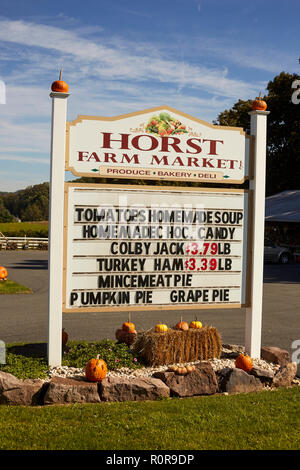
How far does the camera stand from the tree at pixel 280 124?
157 feet

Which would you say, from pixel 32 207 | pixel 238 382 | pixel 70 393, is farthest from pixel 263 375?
pixel 32 207

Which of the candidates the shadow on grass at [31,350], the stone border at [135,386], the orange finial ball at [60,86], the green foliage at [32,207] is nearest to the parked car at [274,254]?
the shadow on grass at [31,350]

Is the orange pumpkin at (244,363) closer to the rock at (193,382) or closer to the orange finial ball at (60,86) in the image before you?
the rock at (193,382)

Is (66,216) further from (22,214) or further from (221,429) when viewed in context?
(22,214)

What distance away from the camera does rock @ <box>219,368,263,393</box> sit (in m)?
8.05

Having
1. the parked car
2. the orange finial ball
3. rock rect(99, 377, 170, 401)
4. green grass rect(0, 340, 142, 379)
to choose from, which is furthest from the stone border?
the parked car

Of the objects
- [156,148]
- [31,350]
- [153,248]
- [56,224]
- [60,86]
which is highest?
[60,86]

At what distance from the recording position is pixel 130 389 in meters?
7.51

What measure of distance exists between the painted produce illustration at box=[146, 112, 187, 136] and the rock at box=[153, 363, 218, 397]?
12.5 feet

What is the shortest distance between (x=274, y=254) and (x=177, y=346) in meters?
26.2

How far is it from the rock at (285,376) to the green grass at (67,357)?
6.94 ft

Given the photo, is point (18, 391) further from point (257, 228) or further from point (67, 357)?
point (257, 228)
